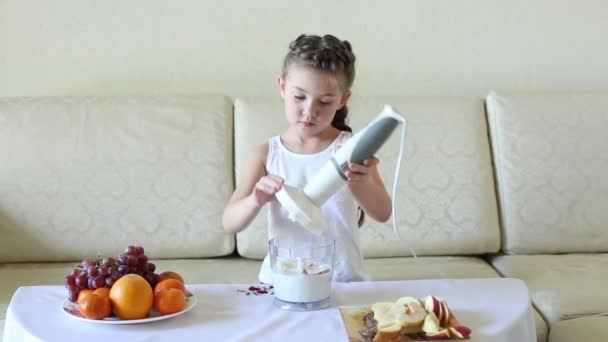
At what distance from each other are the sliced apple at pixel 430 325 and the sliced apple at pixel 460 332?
0.02 metres

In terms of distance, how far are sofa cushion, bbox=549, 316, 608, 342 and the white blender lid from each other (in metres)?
0.68

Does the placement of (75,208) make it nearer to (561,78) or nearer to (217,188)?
(217,188)

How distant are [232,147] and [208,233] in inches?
11.5

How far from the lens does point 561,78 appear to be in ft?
8.13

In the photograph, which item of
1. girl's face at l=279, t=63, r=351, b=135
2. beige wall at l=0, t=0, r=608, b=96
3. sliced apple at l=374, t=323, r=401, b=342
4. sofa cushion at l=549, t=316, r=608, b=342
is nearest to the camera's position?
sliced apple at l=374, t=323, r=401, b=342

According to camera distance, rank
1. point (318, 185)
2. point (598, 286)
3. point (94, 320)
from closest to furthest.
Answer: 1. point (94, 320)
2. point (318, 185)
3. point (598, 286)

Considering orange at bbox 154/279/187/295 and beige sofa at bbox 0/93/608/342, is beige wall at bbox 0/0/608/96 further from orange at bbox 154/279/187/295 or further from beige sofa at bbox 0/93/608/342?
orange at bbox 154/279/187/295

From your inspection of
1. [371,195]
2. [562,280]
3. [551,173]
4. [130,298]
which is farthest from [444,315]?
[551,173]

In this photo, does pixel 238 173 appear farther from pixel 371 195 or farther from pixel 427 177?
pixel 371 195

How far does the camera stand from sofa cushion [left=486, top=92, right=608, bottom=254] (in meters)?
2.13

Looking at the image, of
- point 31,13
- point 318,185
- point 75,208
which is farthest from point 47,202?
point 318,185

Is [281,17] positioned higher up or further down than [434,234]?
higher up

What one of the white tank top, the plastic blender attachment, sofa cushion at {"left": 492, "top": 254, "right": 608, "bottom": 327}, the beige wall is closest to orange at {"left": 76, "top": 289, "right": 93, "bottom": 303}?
the plastic blender attachment

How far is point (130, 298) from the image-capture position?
108cm
